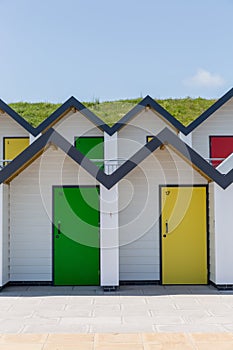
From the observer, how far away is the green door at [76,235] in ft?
31.1

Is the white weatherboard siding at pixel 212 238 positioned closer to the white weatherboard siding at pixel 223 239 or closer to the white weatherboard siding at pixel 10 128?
the white weatherboard siding at pixel 223 239

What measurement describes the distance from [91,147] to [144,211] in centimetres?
300

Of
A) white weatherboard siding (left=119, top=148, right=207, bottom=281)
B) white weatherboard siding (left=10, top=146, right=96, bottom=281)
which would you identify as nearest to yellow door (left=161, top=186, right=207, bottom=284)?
white weatherboard siding (left=119, top=148, right=207, bottom=281)

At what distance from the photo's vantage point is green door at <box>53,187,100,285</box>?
9492 millimetres

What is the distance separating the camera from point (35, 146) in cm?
854

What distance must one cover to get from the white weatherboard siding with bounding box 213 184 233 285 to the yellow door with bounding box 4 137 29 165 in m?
5.69

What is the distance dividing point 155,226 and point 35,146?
3.15m

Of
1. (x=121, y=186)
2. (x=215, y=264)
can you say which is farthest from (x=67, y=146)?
(x=215, y=264)

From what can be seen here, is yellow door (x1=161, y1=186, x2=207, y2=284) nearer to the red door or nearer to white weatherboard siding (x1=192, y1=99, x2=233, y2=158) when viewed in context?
the red door

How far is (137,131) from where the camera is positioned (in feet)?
39.6

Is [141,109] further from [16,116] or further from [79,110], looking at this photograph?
[16,116]

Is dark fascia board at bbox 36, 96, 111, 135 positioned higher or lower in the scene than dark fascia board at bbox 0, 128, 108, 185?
higher

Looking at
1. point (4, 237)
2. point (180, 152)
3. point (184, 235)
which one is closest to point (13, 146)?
point (4, 237)

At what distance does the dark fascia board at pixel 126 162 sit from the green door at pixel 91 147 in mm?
3190
